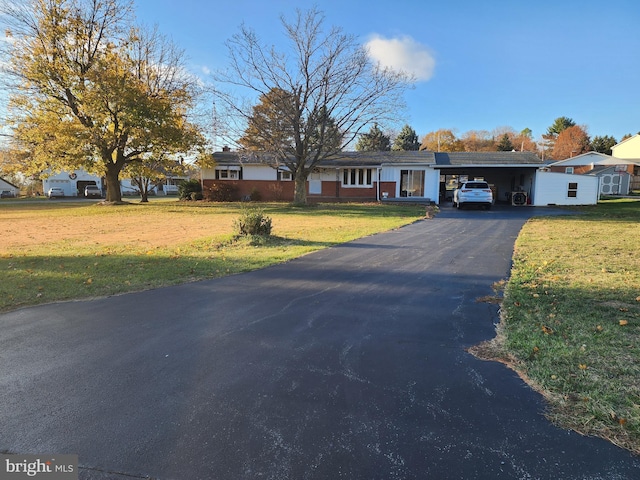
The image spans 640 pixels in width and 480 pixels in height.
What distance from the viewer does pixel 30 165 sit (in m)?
24.8

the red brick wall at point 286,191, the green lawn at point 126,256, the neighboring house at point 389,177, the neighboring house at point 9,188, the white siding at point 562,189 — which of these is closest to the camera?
the green lawn at point 126,256

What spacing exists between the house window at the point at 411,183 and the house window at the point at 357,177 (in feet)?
Result: 7.96

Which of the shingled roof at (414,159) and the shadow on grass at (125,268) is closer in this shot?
the shadow on grass at (125,268)

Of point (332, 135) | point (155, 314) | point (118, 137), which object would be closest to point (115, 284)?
point (155, 314)

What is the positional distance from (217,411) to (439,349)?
2.19m

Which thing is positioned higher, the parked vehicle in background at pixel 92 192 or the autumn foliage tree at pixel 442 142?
the autumn foliage tree at pixel 442 142

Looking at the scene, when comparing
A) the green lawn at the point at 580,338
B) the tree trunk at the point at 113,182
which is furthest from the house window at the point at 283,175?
the green lawn at the point at 580,338

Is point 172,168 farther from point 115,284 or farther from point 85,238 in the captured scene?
point 115,284

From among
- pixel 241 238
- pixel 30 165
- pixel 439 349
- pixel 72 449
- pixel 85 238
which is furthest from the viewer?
pixel 30 165

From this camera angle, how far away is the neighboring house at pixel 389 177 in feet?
86.7

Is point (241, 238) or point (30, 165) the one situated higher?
point (30, 165)

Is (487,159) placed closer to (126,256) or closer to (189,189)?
(189,189)

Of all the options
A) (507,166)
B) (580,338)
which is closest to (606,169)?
(507,166)

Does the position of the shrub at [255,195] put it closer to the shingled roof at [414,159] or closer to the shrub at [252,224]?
the shingled roof at [414,159]
